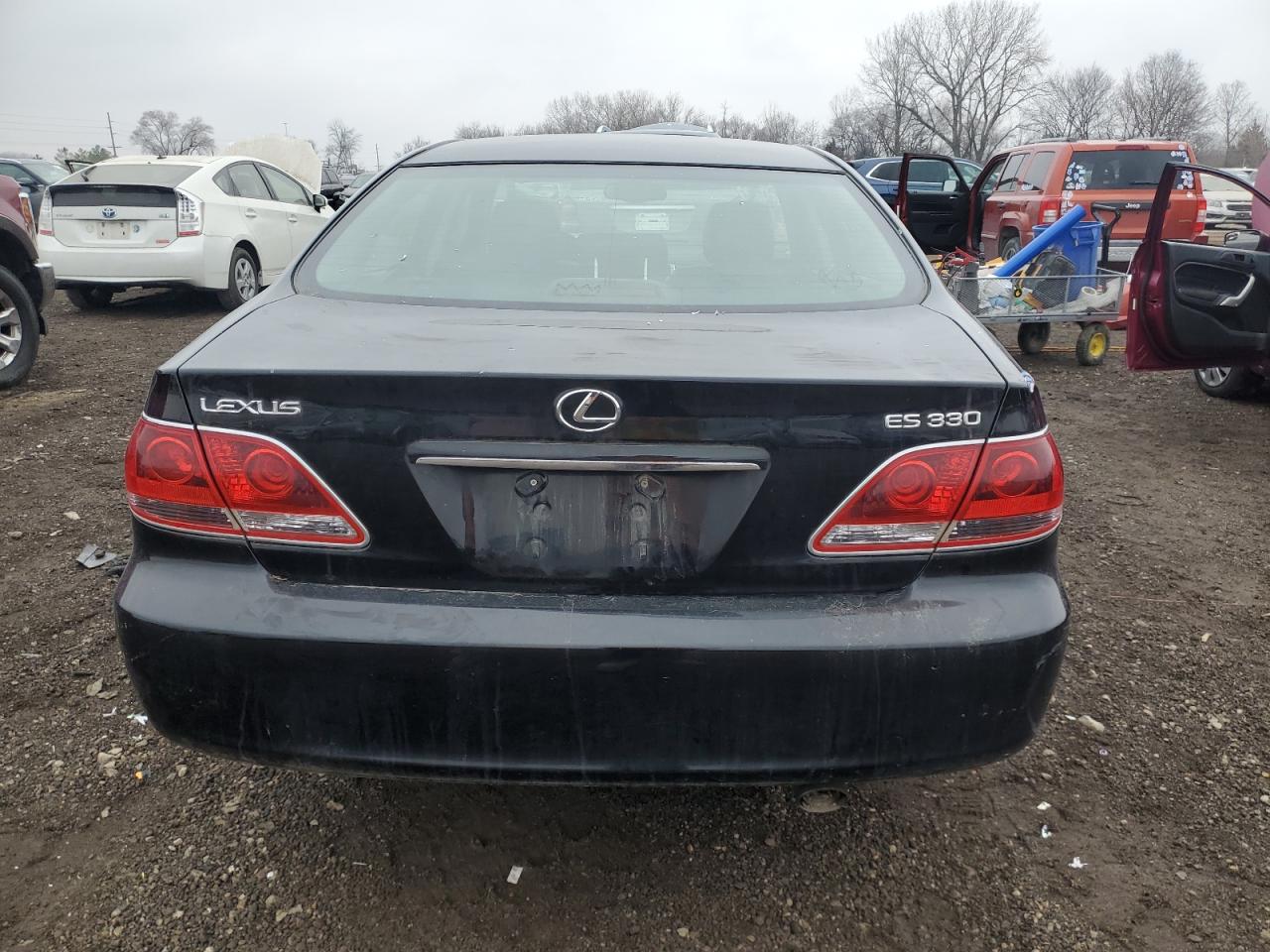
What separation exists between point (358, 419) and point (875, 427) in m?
0.91

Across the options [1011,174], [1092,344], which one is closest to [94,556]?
[1092,344]

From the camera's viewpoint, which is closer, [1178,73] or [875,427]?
[875,427]

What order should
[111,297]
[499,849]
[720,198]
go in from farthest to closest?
[111,297], [720,198], [499,849]

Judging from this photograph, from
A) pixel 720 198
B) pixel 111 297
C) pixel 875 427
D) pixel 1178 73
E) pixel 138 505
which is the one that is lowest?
pixel 111 297

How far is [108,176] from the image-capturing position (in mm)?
9289

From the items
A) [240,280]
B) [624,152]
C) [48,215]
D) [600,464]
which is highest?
[624,152]

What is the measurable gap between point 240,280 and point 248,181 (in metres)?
1.18

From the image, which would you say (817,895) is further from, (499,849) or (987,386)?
(987,386)

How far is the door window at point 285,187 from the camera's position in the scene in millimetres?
10594

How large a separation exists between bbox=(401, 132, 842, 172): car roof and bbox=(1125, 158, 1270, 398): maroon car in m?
2.93

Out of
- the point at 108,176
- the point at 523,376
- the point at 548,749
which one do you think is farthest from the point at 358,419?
the point at 108,176

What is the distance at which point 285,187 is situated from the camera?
35.6 feet

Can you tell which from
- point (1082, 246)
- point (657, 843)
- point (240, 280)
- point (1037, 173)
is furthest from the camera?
point (1037, 173)

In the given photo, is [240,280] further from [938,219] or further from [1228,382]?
[1228,382]
